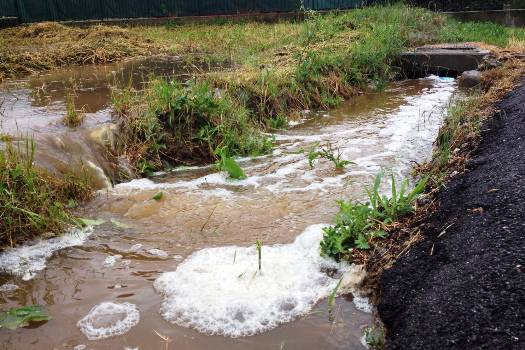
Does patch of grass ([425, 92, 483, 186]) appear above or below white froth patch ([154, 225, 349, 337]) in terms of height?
above

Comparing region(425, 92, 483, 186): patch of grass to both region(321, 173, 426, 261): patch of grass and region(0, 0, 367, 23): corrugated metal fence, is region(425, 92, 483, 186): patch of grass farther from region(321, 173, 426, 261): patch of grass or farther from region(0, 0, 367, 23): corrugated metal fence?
region(0, 0, 367, 23): corrugated metal fence

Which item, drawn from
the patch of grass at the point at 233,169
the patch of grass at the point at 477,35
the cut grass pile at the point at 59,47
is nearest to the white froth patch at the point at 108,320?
the patch of grass at the point at 233,169

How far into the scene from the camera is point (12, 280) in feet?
10.1

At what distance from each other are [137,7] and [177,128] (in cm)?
1144

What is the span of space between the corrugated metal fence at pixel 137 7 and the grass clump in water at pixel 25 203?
11.9 meters

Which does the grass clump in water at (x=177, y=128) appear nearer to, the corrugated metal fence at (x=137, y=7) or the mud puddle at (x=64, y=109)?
the mud puddle at (x=64, y=109)

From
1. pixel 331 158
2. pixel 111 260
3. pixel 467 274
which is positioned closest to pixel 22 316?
pixel 111 260

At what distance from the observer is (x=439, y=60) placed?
10094 mm

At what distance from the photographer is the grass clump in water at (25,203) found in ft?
11.2

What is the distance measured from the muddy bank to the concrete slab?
23.3 ft

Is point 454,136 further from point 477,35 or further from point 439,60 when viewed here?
point 477,35

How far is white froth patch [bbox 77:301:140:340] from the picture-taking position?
2588mm

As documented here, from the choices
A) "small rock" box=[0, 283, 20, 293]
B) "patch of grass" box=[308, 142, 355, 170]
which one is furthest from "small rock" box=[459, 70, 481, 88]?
"small rock" box=[0, 283, 20, 293]

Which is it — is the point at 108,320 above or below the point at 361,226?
below
